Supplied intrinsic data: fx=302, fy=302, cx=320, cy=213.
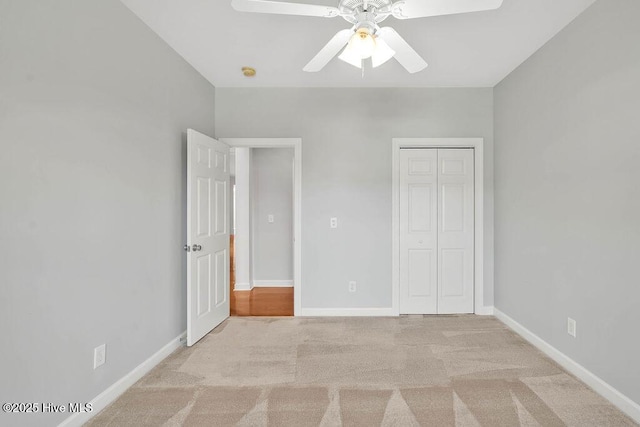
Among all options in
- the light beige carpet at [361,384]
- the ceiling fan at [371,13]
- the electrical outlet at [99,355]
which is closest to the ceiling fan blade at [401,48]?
the ceiling fan at [371,13]

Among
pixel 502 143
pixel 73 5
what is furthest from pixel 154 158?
pixel 502 143

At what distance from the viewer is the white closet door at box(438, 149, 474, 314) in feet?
11.4

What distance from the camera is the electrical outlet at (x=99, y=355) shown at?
1.84 meters

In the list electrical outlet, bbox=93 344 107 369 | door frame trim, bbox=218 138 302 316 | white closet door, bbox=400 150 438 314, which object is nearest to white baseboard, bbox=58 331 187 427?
electrical outlet, bbox=93 344 107 369

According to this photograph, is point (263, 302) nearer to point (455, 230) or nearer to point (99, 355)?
point (99, 355)

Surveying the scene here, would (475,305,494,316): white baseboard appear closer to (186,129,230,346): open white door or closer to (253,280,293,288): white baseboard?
(253,280,293,288): white baseboard

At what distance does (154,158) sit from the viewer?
2.41m

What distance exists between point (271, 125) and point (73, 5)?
6.42ft

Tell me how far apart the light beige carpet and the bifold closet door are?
51cm

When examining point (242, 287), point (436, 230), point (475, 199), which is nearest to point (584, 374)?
point (436, 230)

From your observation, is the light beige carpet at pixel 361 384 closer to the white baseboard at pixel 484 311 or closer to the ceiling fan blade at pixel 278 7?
the white baseboard at pixel 484 311

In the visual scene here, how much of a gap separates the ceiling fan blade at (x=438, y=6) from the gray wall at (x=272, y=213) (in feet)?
11.4

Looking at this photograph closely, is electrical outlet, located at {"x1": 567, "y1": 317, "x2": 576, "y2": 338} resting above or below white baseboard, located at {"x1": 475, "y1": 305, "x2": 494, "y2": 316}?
above

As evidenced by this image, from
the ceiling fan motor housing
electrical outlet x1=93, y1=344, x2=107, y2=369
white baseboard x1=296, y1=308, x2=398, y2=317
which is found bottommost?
white baseboard x1=296, y1=308, x2=398, y2=317
